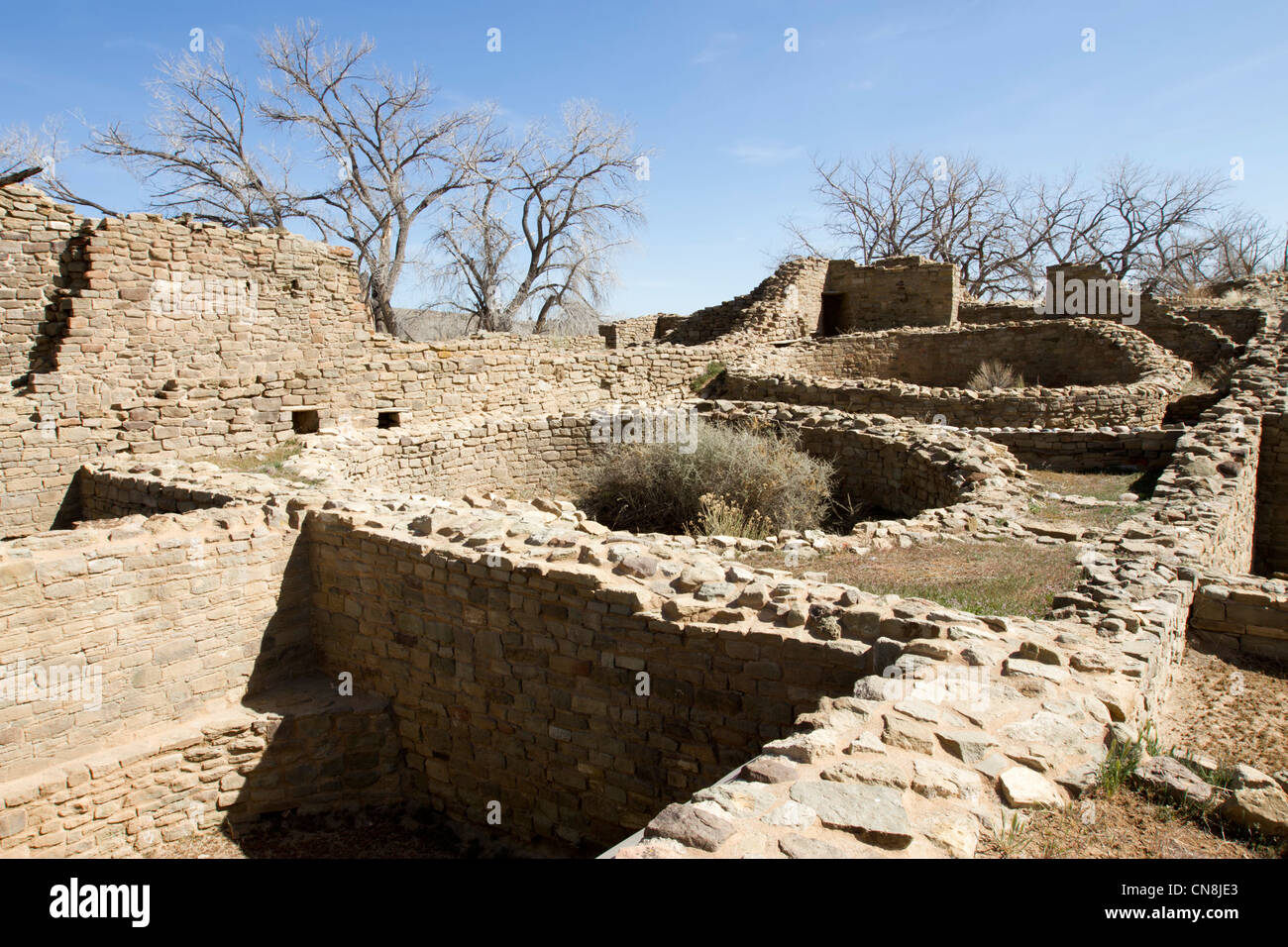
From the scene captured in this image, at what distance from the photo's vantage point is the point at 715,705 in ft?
14.3

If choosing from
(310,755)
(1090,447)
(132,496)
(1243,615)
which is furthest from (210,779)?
(1090,447)

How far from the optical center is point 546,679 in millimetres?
4980

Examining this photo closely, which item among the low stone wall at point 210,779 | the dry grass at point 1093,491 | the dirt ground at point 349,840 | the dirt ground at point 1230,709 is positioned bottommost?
the dirt ground at point 349,840

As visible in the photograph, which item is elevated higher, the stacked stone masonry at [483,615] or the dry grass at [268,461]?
the dry grass at [268,461]

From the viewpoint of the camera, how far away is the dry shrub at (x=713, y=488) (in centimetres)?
906

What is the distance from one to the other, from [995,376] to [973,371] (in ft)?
3.30

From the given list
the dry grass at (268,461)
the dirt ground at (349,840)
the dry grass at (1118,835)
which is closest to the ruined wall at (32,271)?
the dry grass at (268,461)

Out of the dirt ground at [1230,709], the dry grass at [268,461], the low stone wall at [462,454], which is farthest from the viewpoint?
the low stone wall at [462,454]

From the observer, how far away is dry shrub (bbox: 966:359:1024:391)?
15742 millimetres

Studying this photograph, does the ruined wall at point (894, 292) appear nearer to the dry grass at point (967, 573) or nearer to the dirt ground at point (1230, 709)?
the dry grass at point (967, 573)

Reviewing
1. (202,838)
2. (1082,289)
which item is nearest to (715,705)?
(202,838)

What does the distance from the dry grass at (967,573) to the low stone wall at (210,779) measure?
3.08 metres

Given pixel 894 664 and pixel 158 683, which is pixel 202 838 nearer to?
pixel 158 683
